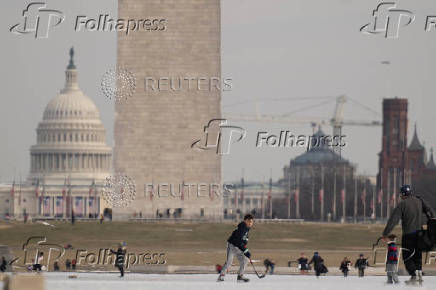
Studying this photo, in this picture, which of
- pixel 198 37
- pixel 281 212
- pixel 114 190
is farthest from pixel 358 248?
pixel 281 212

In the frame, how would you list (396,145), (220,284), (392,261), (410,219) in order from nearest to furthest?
(410,219), (220,284), (392,261), (396,145)

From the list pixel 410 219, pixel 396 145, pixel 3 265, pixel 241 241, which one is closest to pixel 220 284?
pixel 241 241

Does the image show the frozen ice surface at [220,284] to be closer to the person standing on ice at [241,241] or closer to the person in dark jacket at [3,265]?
the person standing on ice at [241,241]

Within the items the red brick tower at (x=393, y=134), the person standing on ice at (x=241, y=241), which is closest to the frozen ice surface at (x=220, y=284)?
the person standing on ice at (x=241, y=241)

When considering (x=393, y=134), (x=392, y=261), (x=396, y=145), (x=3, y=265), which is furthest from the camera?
(x=393, y=134)

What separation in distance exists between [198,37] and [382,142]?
6279 cm

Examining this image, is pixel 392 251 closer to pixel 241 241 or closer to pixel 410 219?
pixel 410 219

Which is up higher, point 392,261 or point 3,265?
point 392,261

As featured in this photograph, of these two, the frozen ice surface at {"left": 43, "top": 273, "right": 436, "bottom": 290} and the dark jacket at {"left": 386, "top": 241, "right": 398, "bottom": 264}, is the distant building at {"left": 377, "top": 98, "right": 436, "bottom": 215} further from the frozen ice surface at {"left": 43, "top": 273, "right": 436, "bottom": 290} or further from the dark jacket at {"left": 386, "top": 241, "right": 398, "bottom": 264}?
the dark jacket at {"left": 386, "top": 241, "right": 398, "bottom": 264}

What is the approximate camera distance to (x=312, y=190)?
436ft

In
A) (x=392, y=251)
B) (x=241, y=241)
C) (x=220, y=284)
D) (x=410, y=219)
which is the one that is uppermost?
(x=410, y=219)

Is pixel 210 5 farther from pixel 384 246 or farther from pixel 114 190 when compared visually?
pixel 384 246

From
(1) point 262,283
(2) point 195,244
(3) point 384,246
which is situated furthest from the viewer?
(2) point 195,244

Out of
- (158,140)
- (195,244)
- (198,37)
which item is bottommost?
(195,244)
